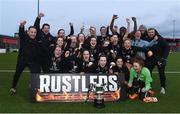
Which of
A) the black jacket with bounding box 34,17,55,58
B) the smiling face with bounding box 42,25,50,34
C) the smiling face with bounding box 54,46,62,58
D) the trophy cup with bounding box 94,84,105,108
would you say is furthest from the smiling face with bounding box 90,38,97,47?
the trophy cup with bounding box 94,84,105,108

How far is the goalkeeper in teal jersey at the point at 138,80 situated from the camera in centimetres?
1040

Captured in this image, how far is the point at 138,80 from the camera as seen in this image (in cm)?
1057

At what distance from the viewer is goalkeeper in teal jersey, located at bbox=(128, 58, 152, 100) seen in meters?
10.4

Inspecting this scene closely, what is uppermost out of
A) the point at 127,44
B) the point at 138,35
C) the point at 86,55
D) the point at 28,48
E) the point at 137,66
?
the point at 138,35

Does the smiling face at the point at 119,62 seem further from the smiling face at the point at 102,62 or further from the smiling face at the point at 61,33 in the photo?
the smiling face at the point at 61,33

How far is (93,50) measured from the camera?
11.1 metres

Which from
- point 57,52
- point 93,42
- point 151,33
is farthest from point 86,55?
point 151,33

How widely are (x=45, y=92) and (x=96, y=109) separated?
144 cm

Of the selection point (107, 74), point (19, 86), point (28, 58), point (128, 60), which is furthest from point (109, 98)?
point (19, 86)

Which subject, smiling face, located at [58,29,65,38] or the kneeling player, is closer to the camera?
the kneeling player

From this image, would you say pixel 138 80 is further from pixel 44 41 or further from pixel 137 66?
pixel 44 41

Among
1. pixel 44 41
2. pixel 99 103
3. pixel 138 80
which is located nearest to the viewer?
pixel 99 103

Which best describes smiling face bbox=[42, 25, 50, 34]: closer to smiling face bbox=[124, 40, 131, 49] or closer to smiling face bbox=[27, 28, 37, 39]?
smiling face bbox=[27, 28, 37, 39]

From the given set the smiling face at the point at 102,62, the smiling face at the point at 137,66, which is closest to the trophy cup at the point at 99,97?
the smiling face at the point at 102,62
